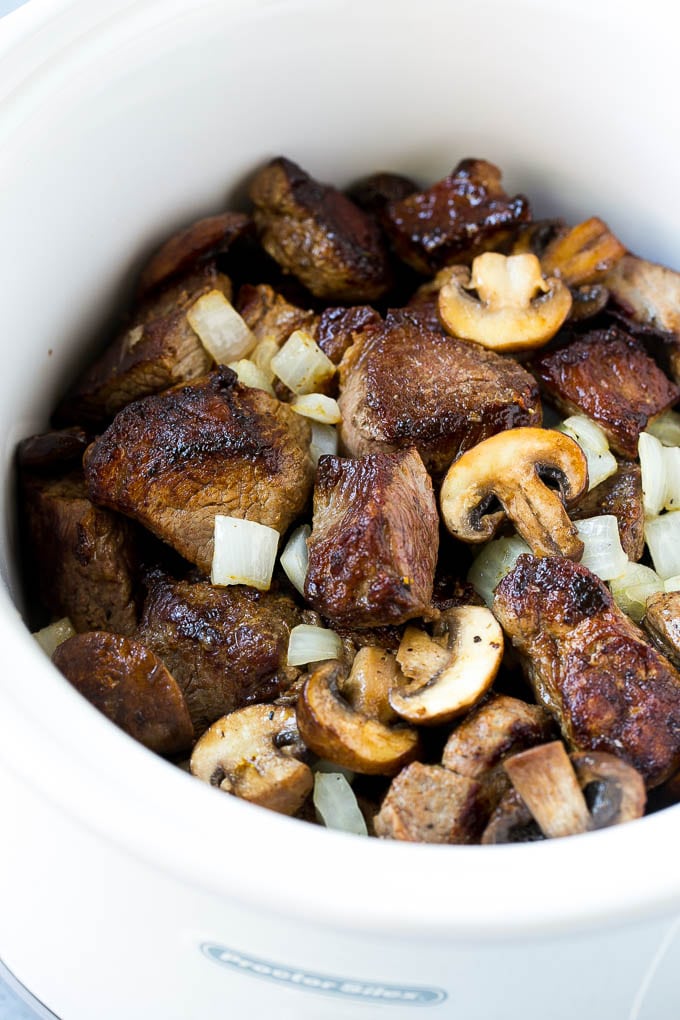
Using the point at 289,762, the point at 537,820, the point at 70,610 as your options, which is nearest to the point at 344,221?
the point at 70,610

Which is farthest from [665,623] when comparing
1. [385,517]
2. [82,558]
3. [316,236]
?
[316,236]

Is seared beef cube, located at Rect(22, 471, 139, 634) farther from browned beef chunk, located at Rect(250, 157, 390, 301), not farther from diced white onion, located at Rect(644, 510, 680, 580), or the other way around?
diced white onion, located at Rect(644, 510, 680, 580)

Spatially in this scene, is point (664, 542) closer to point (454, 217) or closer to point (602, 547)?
point (602, 547)

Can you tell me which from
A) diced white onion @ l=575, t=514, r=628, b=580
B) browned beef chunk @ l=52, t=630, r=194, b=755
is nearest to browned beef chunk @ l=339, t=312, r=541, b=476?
diced white onion @ l=575, t=514, r=628, b=580

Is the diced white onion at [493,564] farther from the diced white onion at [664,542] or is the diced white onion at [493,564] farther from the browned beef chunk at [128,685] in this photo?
the browned beef chunk at [128,685]

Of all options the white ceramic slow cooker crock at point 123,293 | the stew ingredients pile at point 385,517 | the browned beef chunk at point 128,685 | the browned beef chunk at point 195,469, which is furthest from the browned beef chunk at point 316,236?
the browned beef chunk at point 128,685
